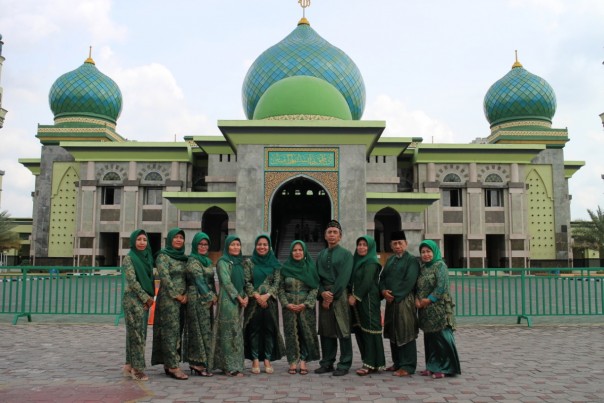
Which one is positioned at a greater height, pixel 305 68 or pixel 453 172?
pixel 305 68

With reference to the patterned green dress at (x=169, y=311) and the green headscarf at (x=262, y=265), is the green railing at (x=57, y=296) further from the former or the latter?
the green headscarf at (x=262, y=265)

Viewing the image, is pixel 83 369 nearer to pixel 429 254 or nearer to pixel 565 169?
pixel 429 254

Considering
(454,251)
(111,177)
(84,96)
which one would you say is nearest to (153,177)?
(111,177)

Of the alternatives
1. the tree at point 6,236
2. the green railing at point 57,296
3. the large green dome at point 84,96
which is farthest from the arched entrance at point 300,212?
the green railing at point 57,296

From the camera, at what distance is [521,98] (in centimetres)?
2439

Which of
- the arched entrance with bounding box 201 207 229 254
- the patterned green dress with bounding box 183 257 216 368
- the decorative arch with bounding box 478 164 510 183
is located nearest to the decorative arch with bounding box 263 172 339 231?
the arched entrance with bounding box 201 207 229 254

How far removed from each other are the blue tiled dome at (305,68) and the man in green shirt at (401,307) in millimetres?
19470

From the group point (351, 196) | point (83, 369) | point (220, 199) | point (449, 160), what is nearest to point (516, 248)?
point (449, 160)

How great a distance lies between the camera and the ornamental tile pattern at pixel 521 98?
2439cm

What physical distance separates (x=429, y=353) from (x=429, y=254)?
35.8 inches

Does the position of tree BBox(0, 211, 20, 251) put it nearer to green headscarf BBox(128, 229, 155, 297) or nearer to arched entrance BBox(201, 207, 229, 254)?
arched entrance BBox(201, 207, 229, 254)

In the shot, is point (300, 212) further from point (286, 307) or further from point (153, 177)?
point (286, 307)

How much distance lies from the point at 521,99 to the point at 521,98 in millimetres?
47

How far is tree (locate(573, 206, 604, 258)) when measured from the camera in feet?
74.8
